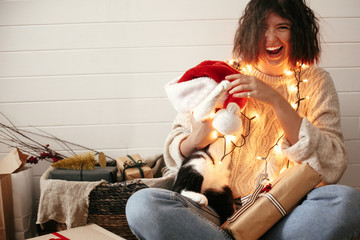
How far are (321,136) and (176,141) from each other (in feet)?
1.66

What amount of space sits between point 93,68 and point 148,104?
31 cm

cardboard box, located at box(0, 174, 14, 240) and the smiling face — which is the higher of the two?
the smiling face

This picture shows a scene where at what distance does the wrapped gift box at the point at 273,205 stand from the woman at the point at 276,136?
30 mm

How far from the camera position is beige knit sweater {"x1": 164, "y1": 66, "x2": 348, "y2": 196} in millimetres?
1136

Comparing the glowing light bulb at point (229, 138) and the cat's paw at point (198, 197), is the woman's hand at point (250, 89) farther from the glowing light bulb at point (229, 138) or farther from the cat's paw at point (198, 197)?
the cat's paw at point (198, 197)

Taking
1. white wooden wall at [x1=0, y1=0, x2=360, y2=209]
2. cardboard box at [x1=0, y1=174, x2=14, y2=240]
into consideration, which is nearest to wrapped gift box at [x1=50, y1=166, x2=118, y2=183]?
cardboard box at [x1=0, y1=174, x2=14, y2=240]

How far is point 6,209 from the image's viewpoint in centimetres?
140

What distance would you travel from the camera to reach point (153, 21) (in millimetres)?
1602

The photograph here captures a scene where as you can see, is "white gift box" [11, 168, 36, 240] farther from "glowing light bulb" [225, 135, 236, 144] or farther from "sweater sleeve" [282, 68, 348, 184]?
"sweater sleeve" [282, 68, 348, 184]

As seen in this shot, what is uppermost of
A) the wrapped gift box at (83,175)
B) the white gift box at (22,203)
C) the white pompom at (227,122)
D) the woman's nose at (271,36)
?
the woman's nose at (271,36)

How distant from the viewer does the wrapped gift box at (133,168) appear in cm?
139

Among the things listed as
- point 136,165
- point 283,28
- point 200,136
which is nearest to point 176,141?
point 200,136

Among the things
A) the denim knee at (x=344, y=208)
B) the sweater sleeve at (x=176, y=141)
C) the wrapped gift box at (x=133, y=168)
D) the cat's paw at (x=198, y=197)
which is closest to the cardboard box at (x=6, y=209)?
the wrapped gift box at (x=133, y=168)

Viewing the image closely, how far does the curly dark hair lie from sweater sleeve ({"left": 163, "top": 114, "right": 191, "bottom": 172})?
334mm
